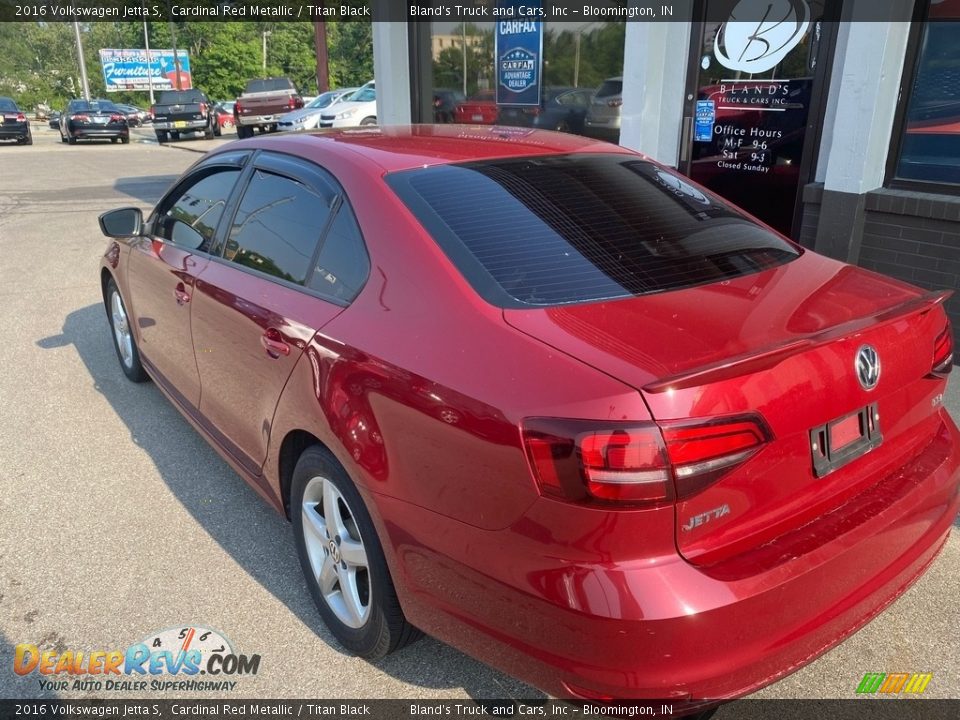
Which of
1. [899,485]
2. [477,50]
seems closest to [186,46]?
[477,50]

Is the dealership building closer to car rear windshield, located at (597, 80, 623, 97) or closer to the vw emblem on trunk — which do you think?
car rear windshield, located at (597, 80, 623, 97)

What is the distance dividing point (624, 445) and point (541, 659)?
58 centimetres

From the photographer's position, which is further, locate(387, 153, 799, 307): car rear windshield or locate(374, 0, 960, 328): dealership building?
locate(374, 0, 960, 328): dealership building

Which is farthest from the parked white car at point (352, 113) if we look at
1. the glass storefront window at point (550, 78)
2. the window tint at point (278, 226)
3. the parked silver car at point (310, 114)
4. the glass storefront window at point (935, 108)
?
the window tint at point (278, 226)

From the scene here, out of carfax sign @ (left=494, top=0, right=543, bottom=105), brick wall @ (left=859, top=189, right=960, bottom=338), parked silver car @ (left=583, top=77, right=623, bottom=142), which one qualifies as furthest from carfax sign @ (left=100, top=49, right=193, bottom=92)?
brick wall @ (left=859, top=189, right=960, bottom=338)

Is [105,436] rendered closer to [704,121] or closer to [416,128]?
[416,128]

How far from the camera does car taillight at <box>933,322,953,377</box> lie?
2291mm

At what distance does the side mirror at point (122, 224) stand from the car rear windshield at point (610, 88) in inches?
194

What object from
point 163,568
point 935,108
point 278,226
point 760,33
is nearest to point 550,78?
point 760,33

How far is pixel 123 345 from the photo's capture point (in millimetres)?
4980

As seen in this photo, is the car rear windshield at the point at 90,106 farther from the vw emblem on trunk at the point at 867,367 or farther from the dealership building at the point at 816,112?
the vw emblem on trunk at the point at 867,367

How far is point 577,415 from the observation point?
1.69 meters

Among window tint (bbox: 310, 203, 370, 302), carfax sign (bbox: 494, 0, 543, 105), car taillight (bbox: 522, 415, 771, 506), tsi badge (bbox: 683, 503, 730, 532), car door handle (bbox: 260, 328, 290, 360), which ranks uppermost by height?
carfax sign (bbox: 494, 0, 543, 105)

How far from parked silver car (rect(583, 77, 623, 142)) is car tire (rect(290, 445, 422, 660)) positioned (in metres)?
5.78
